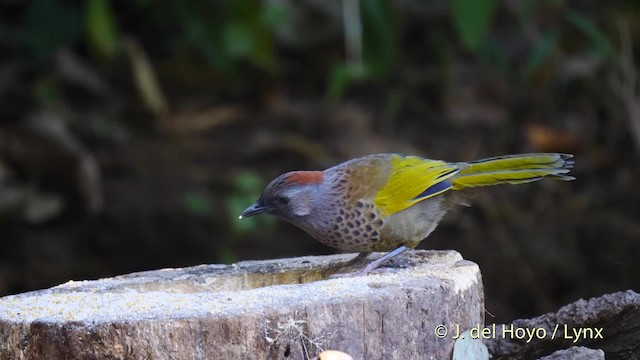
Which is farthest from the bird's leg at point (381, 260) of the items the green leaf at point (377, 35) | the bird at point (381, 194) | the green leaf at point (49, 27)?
the green leaf at point (49, 27)

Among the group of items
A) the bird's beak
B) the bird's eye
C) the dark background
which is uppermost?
the dark background

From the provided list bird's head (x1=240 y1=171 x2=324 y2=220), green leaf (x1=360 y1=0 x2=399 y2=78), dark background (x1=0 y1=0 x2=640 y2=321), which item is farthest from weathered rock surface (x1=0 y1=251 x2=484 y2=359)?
dark background (x1=0 y1=0 x2=640 y2=321)

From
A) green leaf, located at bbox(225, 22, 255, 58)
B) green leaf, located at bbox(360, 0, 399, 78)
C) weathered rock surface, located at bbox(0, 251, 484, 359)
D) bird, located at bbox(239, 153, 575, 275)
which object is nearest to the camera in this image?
weathered rock surface, located at bbox(0, 251, 484, 359)

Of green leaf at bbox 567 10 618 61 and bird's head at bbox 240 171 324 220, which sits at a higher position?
green leaf at bbox 567 10 618 61

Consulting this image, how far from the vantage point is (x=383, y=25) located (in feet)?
20.7

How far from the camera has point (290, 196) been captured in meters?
4.32

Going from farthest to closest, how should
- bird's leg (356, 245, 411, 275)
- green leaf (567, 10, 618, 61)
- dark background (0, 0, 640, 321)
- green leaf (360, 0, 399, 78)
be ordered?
1. dark background (0, 0, 640, 321)
2. green leaf (567, 10, 618, 61)
3. green leaf (360, 0, 399, 78)
4. bird's leg (356, 245, 411, 275)

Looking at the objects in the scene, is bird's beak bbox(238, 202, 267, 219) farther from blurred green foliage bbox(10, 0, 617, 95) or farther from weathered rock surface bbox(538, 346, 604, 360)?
blurred green foliage bbox(10, 0, 617, 95)

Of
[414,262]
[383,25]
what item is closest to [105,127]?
[383,25]

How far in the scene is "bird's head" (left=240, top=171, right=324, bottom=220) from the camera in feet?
14.2

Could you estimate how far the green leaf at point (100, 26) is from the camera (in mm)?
7766

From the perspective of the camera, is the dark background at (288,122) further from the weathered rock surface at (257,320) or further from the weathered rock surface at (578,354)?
the weathered rock surface at (578,354)

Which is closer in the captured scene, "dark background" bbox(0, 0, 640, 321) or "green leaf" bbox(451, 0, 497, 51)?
"green leaf" bbox(451, 0, 497, 51)

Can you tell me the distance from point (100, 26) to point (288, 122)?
1.70 meters
